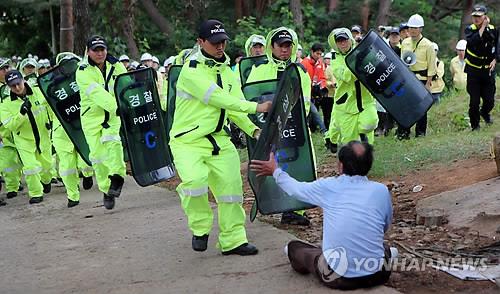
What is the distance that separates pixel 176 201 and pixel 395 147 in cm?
336

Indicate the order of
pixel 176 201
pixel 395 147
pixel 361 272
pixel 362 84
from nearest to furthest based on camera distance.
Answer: pixel 361 272
pixel 362 84
pixel 176 201
pixel 395 147

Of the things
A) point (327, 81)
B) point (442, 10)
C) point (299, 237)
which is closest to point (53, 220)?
point (299, 237)

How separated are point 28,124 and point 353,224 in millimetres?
6806

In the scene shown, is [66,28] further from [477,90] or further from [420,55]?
[477,90]

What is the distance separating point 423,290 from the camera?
5.25m

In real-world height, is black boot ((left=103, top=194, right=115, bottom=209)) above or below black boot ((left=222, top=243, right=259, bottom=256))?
below

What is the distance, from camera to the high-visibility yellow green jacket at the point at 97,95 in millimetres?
8883

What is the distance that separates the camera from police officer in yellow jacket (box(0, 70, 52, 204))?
34.7 feet

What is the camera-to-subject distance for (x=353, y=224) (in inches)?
202

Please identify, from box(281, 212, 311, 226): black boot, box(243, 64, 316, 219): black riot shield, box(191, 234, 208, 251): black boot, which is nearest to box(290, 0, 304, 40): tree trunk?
box(243, 64, 316, 219): black riot shield

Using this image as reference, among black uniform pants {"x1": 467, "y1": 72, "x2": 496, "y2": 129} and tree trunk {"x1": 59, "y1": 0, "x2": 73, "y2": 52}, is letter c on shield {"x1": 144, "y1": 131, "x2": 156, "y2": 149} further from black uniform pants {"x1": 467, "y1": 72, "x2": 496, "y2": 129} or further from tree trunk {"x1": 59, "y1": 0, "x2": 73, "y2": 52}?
tree trunk {"x1": 59, "y1": 0, "x2": 73, "y2": 52}

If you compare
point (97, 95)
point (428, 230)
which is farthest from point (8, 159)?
point (428, 230)

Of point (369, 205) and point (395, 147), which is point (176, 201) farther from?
point (369, 205)

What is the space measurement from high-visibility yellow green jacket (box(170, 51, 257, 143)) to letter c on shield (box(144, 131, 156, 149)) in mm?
2476
